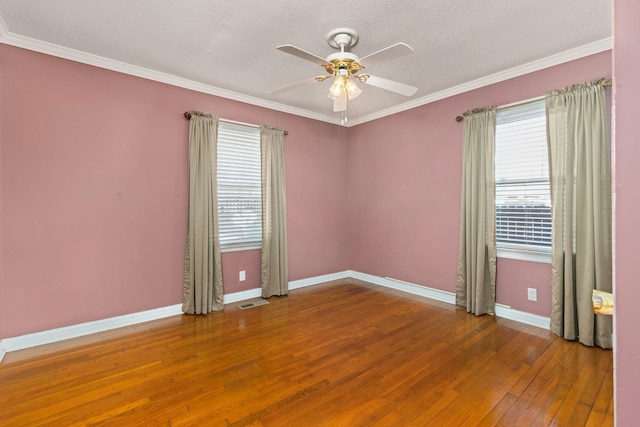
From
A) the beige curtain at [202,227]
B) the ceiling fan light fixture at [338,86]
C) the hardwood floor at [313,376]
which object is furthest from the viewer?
the beige curtain at [202,227]

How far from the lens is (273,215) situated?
4.28 metres

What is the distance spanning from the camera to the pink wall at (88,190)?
8.85 ft

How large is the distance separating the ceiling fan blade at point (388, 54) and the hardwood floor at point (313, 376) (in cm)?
231

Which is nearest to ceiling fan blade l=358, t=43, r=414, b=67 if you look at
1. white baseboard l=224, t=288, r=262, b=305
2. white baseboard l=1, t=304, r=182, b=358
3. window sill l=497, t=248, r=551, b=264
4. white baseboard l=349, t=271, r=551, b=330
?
window sill l=497, t=248, r=551, b=264

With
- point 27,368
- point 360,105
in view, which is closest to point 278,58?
point 360,105

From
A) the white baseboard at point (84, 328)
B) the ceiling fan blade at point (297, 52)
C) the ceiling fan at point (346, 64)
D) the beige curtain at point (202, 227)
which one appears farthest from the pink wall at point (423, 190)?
the white baseboard at point (84, 328)

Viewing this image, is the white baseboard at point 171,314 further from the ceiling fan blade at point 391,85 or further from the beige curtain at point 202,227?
the ceiling fan blade at point 391,85

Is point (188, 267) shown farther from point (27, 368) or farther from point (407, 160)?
point (407, 160)

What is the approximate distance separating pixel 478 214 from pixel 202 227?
10.4ft

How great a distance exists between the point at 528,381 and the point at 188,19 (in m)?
3.70

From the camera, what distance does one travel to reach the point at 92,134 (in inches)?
119

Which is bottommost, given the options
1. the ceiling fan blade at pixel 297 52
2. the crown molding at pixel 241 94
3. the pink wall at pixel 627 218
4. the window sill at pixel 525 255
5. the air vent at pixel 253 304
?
the air vent at pixel 253 304

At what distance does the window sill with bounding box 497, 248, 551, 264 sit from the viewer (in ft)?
10.3

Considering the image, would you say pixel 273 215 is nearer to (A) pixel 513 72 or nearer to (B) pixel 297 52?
(B) pixel 297 52
